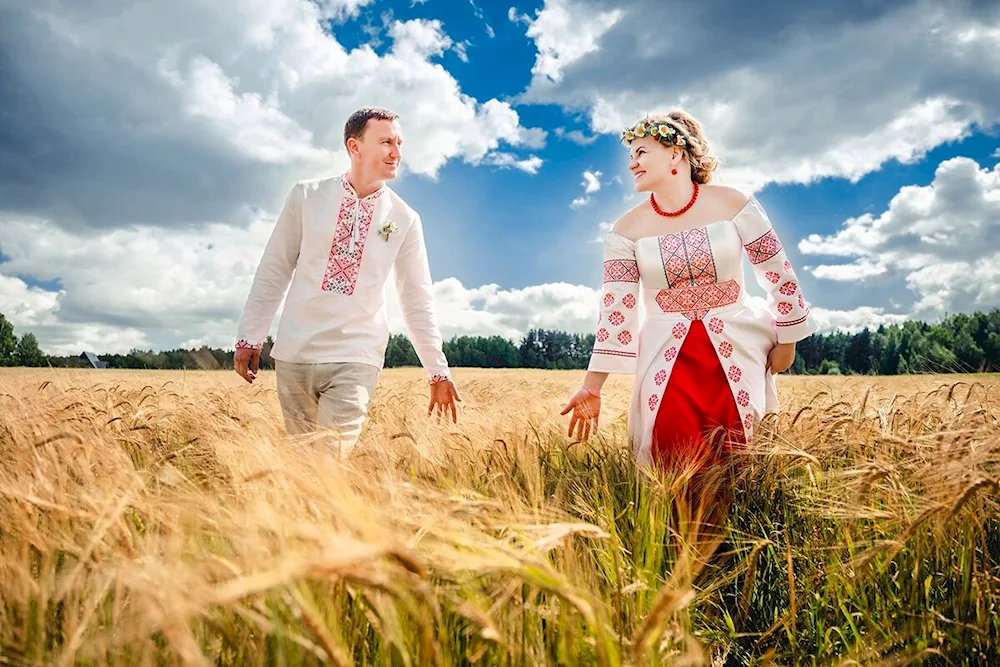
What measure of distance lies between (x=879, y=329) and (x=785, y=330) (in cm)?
7478

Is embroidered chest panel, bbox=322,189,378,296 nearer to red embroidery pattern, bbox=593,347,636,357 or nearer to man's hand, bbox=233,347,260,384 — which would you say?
man's hand, bbox=233,347,260,384

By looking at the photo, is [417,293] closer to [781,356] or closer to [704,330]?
[704,330]

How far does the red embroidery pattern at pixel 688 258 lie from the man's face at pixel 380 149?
1.45 m

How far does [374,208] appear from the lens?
11.7 ft

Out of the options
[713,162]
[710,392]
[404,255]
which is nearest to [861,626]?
[710,392]

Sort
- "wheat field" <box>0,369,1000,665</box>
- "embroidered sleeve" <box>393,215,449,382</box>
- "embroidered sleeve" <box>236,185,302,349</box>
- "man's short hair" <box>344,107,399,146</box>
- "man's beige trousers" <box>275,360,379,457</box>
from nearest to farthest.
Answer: "wheat field" <box>0,369,1000,665</box>, "man's beige trousers" <box>275,360,379,457</box>, "man's short hair" <box>344,107,399,146</box>, "embroidered sleeve" <box>236,185,302,349</box>, "embroidered sleeve" <box>393,215,449,382</box>

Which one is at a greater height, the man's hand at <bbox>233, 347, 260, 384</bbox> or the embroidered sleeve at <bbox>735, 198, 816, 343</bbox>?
the embroidered sleeve at <bbox>735, 198, 816, 343</bbox>

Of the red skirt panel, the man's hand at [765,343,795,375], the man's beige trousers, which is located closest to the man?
the man's beige trousers

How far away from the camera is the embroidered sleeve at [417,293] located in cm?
377

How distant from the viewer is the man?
3410mm

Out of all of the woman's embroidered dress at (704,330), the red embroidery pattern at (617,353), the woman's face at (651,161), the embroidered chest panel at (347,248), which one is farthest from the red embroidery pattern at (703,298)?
the embroidered chest panel at (347,248)

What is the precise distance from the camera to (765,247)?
122 inches

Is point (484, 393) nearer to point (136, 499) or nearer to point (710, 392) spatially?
point (710, 392)

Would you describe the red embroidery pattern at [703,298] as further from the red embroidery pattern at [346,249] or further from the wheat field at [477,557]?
the red embroidery pattern at [346,249]
